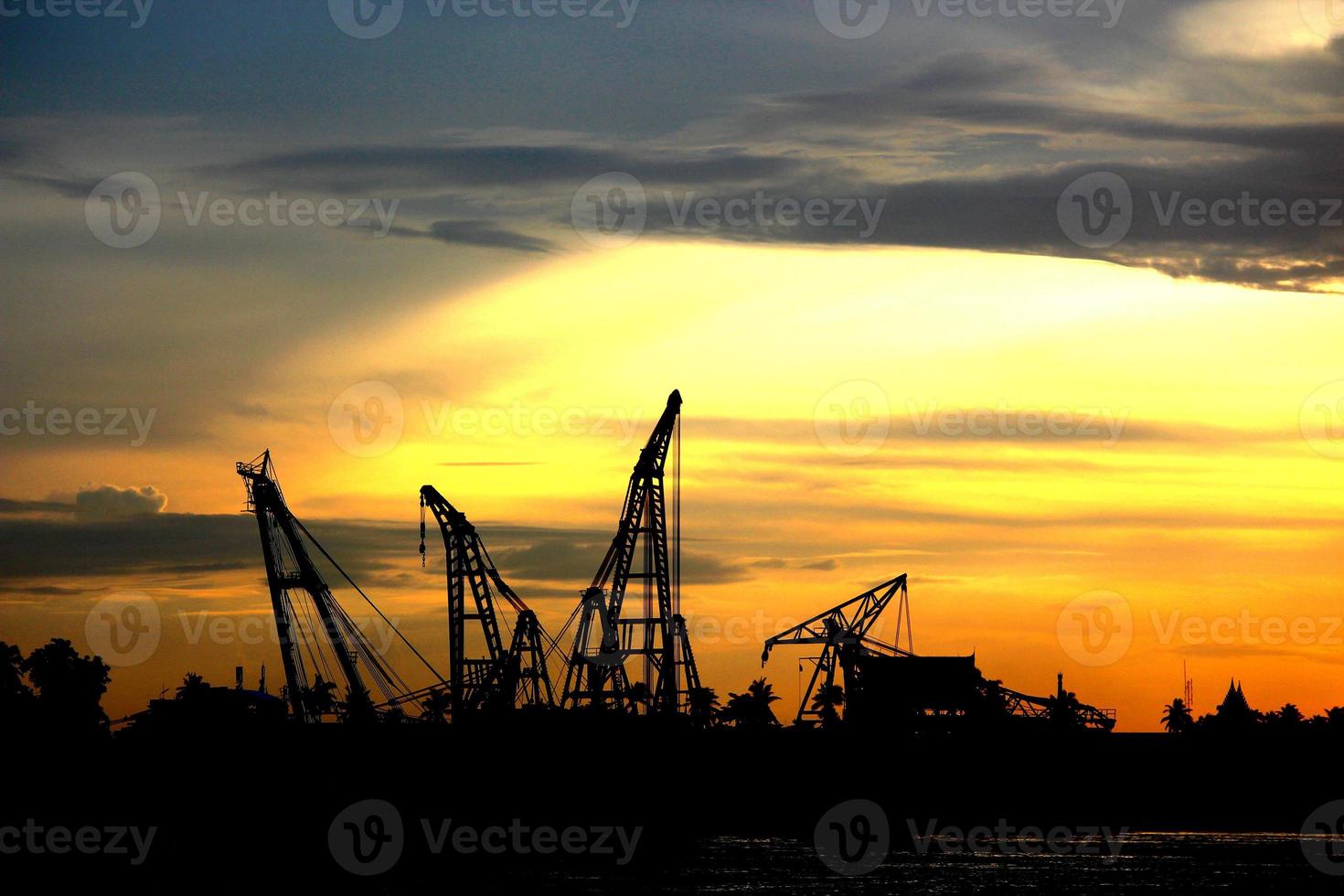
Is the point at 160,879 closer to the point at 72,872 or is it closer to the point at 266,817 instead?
the point at 72,872

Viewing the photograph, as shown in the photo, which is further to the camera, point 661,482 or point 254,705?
point 254,705

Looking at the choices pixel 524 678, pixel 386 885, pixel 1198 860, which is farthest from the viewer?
pixel 524 678

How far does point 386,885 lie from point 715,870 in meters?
26.6

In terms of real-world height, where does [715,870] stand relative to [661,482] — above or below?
below

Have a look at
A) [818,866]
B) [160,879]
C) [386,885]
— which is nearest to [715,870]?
[818,866]

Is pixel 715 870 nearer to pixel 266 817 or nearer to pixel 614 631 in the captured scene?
pixel 614 631

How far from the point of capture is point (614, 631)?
620ft

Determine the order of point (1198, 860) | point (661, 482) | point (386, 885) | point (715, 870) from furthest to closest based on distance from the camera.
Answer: point (661, 482), point (1198, 860), point (715, 870), point (386, 885)

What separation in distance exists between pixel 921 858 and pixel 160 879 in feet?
220

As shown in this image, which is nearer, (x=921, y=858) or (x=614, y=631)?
(x=921, y=858)

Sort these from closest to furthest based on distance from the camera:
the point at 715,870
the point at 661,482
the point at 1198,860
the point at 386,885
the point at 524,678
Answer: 1. the point at 386,885
2. the point at 715,870
3. the point at 1198,860
4. the point at 661,482
5. the point at 524,678

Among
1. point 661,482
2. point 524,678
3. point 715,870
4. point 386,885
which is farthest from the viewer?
point 524,678

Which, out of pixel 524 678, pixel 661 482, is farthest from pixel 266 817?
pixel 661 482

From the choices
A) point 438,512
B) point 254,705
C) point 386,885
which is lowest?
point 386,885
